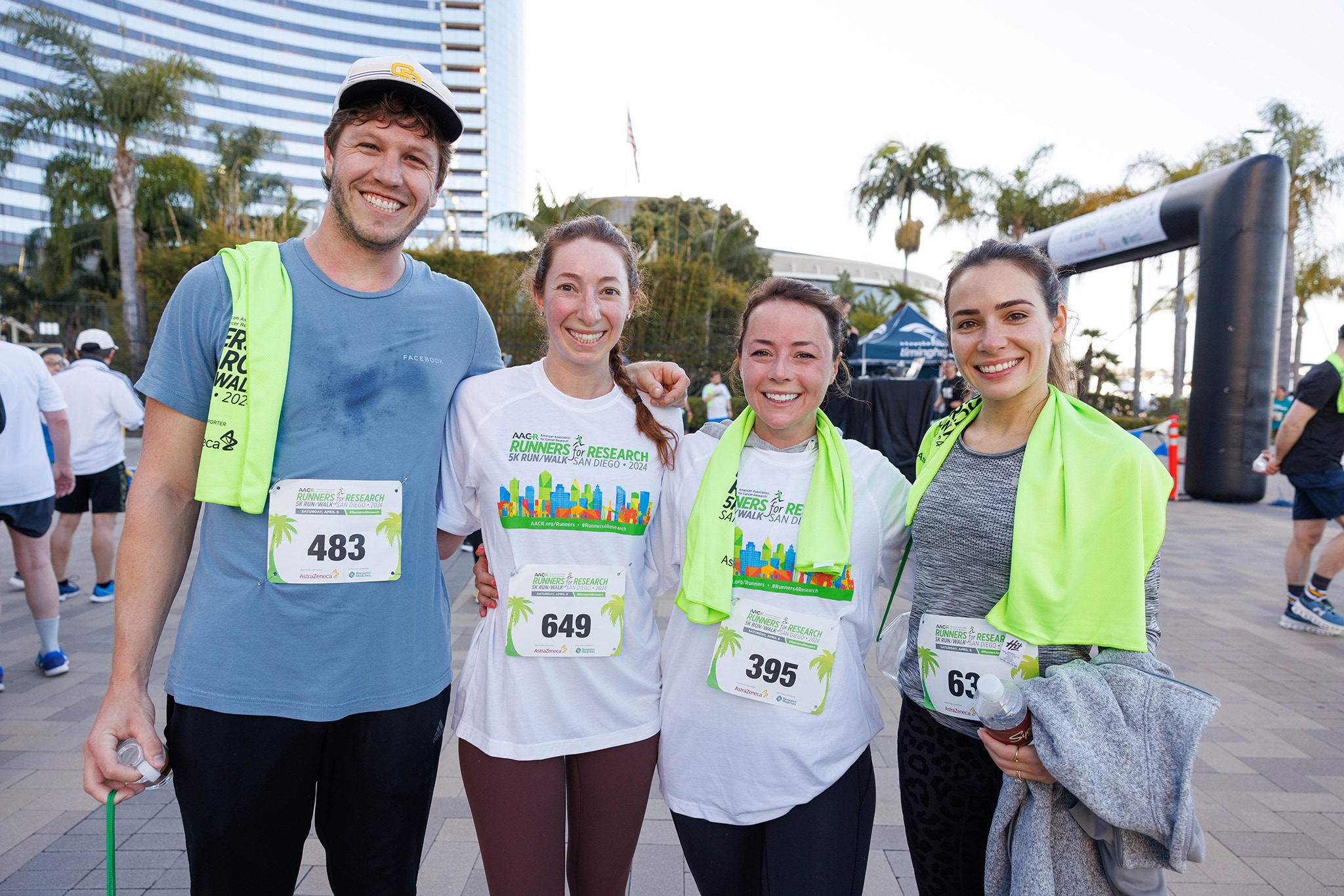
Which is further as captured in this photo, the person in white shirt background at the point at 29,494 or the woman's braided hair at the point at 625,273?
the person in white shirt background at the point at 29,494

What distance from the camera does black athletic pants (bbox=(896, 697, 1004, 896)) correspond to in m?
1.73

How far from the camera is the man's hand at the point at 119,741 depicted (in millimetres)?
1446

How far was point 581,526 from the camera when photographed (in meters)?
1.84

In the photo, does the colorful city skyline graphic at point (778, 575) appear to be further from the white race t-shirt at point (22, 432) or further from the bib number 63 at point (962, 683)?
the white race t-shirt at point (22, 432)

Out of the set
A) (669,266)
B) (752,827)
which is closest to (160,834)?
(752,827)

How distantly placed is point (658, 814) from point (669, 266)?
16045 mm

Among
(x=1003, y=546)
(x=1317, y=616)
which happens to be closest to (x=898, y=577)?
(x=1003, y=546)

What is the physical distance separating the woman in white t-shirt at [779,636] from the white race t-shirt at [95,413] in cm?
520

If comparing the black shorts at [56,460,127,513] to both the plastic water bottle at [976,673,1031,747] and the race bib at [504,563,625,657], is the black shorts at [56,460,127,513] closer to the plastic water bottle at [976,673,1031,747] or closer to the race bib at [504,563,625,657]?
the race bib at [504,563,625,657]

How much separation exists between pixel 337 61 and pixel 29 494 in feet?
277

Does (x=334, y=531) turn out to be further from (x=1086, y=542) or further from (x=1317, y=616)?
(x=1317, y=616)

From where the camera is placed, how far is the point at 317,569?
1608mm

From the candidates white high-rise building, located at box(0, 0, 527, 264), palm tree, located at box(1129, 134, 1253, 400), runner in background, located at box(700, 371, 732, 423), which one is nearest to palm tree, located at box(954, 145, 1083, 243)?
palm tree, located at box(1129, 134, 1253, 400)

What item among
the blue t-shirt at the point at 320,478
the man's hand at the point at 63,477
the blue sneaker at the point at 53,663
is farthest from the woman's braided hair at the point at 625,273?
the man's hand at the point at 63,477
